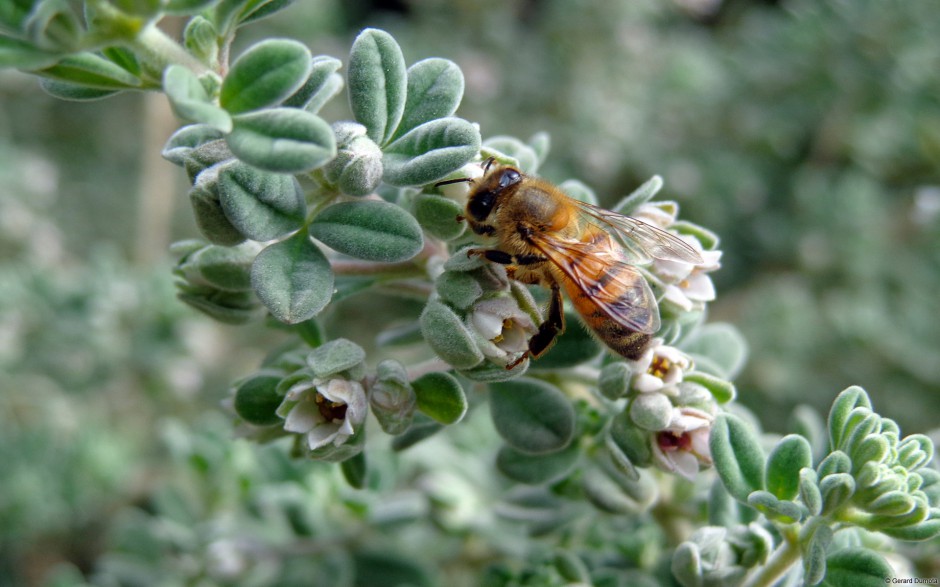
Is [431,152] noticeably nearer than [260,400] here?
Yes

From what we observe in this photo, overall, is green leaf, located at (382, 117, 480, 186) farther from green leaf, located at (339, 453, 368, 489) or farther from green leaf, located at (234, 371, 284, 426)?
green leaf, located at (339, 453, 368, 489)

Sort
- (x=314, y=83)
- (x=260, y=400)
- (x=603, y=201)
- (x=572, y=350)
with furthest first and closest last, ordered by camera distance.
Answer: (x=603, y=201) < (x=572, y=350) < (x=260, y=400) < (x=314, y=83)

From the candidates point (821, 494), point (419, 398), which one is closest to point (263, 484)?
point (419, 398)

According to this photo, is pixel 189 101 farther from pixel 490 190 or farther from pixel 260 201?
pixel 490 190

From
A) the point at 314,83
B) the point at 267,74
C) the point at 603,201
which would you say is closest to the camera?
the point at 267,74

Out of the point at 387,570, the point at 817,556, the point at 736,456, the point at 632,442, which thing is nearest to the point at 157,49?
the point at 632,442

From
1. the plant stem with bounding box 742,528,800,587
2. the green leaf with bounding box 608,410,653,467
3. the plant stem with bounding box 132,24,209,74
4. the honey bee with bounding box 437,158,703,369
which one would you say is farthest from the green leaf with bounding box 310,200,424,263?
the plant stem with bounding box 742,528,800,587

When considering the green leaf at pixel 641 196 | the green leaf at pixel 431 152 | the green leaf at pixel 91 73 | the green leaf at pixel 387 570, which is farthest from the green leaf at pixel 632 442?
the green leaf at pixel 91 73
